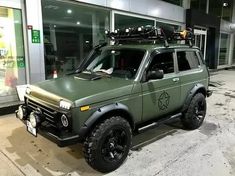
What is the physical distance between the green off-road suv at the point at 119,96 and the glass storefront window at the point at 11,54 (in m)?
2.24

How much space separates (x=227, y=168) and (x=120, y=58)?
7.07 feet

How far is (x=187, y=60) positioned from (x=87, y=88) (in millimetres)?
2153

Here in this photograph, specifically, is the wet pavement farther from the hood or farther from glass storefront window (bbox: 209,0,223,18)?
glass storefront window (bbox: 209,0,223,18)

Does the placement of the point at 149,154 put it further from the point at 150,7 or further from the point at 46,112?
the point at 150,7

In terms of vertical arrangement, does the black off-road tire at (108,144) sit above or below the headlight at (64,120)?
below

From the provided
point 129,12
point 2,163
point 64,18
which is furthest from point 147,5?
point 2,163

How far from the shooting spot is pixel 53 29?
593 cm

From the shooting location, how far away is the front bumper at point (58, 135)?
96.4 inches

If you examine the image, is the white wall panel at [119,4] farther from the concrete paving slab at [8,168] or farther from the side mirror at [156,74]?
the concrete paving slab at [8,168]

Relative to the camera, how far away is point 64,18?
618 centimetres

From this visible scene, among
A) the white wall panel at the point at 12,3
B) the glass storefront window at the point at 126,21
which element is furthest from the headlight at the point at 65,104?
the glass storefront window at the point at 126,21

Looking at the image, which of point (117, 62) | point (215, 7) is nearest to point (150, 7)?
point (117, 62)

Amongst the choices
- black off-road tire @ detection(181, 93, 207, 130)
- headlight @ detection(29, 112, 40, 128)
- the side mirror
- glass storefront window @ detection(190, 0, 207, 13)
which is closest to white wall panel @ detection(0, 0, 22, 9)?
headlight @ detection(29, 112, 40, 128)

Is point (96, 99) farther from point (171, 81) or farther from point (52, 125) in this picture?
point (171, 81)
